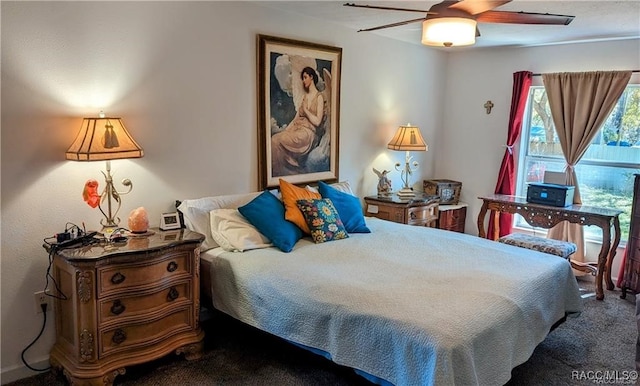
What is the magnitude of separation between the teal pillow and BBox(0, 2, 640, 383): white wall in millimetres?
569

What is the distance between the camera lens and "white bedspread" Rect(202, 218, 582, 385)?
1.94m

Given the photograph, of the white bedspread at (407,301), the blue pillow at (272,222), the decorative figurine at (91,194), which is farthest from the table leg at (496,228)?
the decorative figurine at (91,194)

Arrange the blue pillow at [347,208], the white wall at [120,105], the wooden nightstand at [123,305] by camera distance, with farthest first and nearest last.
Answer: the blue pillow at [347,208]
the white wall at [120,105]
the wooden nightstand at [123,305]

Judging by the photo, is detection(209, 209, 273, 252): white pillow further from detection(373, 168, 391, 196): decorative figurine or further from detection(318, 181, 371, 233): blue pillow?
detection(373, 168, 391, 196): decorative figurine

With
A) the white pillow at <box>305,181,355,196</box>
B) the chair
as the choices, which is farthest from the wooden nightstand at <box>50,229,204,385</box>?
the chair

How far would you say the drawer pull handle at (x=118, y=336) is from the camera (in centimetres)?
242

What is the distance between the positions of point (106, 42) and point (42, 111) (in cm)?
54

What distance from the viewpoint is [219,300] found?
113 inches

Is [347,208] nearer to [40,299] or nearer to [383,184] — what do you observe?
[383,184]

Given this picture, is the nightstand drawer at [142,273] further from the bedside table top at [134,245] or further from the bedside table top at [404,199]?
the bedside table top at [404,199]

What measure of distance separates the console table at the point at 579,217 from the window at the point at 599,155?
1.31ft

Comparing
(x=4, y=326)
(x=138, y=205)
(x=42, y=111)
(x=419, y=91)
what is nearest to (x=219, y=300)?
(x=138, y=205)

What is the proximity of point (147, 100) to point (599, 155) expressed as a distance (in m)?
4.10

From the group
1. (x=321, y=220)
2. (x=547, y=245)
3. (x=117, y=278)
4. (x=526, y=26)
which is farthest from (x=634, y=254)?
(x=117, y=278)
